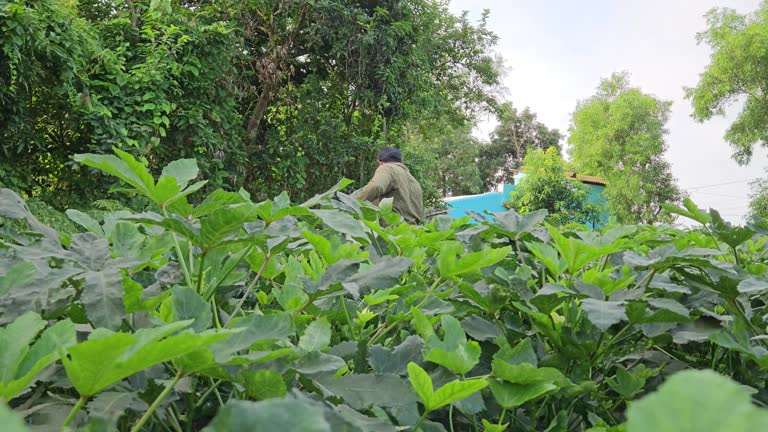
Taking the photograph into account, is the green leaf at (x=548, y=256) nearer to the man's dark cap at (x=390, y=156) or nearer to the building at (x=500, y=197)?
the man's dark cap at (x=390, y=156)

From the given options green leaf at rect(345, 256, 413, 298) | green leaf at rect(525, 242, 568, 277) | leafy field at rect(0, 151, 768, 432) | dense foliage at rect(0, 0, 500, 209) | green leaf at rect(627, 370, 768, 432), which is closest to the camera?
green leaf at rect(627, 370, 768, 432)

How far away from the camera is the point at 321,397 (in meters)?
0.33

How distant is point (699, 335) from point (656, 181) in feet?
77.9

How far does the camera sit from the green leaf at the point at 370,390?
12.9 inches

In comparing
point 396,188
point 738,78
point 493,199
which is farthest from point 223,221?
point 493,199

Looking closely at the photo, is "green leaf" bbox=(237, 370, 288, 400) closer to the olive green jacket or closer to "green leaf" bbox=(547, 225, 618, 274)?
"green leaf" bbox=(547, 225, 618, 274)

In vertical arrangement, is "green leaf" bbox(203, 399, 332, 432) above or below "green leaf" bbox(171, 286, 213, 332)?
above

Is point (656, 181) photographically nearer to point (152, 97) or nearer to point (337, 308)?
point (152, 97)

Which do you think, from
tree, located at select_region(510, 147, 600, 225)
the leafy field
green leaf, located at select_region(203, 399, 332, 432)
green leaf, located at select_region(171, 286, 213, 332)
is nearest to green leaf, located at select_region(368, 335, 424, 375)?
the leafy field

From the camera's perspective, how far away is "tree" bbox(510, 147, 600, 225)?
16.1 m

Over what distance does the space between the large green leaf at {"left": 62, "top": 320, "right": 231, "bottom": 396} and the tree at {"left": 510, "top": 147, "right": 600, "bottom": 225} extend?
636 inches

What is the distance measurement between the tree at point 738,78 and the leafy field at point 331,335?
19.8m

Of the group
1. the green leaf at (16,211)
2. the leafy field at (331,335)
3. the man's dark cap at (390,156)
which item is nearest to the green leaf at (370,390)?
the leafy field at (331,335)

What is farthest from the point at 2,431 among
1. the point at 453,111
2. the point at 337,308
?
the point at 453,111
